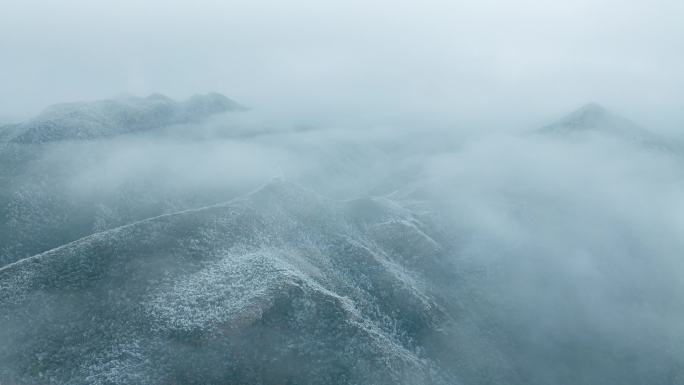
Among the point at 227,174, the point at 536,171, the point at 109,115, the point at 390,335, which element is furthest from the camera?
the point at 109,115

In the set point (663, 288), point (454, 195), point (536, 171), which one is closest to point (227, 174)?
point (454, 195)

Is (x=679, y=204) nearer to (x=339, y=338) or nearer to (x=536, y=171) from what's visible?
(x=536, y=171)

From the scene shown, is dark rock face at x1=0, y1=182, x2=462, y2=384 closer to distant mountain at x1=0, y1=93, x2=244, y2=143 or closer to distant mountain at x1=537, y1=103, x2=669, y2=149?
distant mountain at x1=0, y1=93, x2=244, y2=143

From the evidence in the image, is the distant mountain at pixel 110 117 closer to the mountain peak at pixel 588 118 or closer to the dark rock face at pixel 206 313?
the dark rock face at pixel 206 313

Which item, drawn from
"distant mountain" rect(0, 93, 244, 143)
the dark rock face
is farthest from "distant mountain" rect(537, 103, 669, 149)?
"distant mountain" rect(0, 93, 244, 143)

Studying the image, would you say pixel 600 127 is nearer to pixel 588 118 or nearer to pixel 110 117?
pixel 588 118

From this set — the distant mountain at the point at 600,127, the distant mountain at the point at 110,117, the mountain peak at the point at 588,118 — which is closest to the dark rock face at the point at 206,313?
the distant mountain at the point at 110,117
